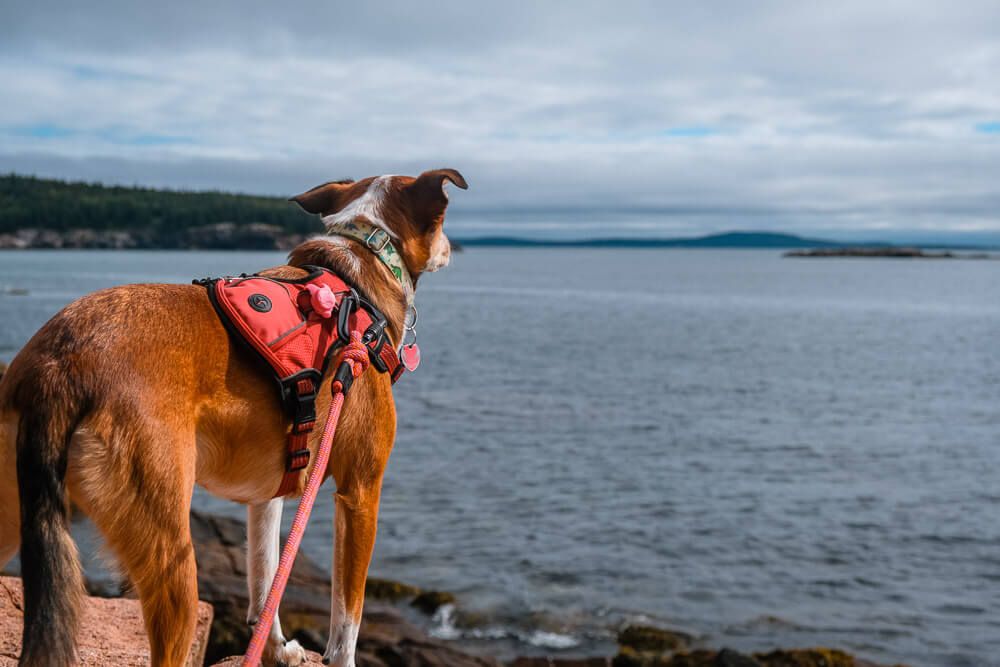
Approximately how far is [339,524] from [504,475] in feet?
54.2

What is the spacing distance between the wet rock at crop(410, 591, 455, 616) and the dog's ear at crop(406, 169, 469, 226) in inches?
382

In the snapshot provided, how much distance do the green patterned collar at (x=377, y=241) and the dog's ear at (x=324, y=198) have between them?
346 mm

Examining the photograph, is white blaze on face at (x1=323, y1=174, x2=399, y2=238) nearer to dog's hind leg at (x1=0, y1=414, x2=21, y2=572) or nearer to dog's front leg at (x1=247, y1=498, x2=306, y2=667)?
dog's front leg at (x1=247, y1=498, x2=306, y2=667)

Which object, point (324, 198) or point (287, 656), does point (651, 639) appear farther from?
point (324, 198)

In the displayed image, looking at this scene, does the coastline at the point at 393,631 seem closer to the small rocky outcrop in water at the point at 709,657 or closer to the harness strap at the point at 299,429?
the small rocky outcrop in water at the point at 709,657

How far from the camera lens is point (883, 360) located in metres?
42.7

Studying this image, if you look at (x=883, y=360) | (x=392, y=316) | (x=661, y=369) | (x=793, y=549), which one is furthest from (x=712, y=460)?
(x=883, y=360)

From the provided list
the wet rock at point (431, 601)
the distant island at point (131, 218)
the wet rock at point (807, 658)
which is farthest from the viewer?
the distant island at point (131, 218)

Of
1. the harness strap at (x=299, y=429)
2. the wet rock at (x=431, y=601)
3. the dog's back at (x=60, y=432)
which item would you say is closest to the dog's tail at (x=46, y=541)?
the dog's back at (x=60, y=432)

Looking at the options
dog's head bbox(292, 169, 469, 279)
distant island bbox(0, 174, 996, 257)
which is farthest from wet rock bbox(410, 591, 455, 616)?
distant island bbox(0, 174, 996, 257)

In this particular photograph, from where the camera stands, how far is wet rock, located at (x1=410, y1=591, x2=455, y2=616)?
13.7m

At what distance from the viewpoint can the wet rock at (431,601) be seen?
13.7 meters

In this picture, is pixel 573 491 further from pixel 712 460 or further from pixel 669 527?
pixel 712 460

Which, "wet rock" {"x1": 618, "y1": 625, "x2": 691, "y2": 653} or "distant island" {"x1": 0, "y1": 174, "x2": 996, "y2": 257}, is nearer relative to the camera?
"wet rock" {"x1": 618, "y1": 625, "x2": 691, "y2": 653}
